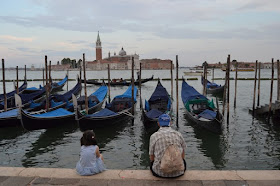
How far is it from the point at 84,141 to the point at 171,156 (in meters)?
0.92

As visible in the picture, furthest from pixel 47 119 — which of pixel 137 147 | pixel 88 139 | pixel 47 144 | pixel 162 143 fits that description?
pixel 162 143

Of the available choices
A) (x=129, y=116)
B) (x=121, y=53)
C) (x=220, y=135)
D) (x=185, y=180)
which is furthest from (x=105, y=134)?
(x=121, y=53)

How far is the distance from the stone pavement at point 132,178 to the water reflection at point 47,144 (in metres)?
2.54

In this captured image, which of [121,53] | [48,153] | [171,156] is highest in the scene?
[121,53]

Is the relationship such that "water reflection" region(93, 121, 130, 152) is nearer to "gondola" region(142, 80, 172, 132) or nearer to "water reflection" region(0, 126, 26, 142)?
"gondola" region(142, 80, 172, 132)

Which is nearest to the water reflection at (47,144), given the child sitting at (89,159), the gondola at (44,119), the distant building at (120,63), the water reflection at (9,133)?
the gondola at (44,119)

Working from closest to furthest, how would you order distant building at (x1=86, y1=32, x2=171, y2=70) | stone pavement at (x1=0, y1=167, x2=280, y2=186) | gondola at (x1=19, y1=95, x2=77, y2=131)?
1. stone pavement at (x1=0, y1=167, x2=280, y2=186)
2. gondola at (x1=19, y1=95, x2=77, y2=131)
3. distant building at (x1=86, y1=32, x2=171, y2=70)

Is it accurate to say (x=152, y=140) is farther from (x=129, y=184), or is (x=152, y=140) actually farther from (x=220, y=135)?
(x=220, y=135)

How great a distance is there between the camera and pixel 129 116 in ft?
27.0

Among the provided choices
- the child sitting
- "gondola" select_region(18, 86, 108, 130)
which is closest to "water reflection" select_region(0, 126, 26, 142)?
"gondola" select_region(18, 86, 108, 130)

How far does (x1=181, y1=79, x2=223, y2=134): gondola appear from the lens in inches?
253

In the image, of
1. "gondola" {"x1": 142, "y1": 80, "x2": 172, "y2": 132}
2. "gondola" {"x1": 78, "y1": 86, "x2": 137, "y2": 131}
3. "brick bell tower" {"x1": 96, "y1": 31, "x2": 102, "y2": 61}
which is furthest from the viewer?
"brick bell tower" {"x1": 96, "y1": 31, "x2": 102, "y2": 61}

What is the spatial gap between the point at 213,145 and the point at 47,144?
3.77 meters

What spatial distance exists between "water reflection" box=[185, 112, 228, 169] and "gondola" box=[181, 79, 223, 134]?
16 cm
